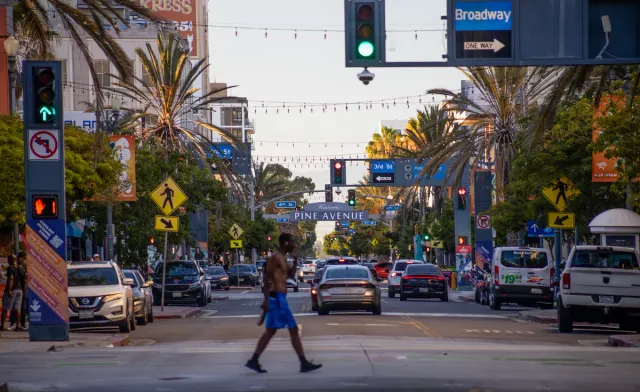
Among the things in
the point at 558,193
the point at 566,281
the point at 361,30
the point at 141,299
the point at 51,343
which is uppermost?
the point at 361,30

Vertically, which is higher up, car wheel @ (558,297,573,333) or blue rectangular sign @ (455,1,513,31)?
blue rectangular sign @ (455,1,513,31)

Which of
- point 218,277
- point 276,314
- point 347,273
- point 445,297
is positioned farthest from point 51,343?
point 218,277

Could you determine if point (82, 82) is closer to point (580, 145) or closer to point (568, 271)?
point (580, 145)

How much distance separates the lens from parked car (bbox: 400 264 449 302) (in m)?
49.8

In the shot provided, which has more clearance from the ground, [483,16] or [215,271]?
[483,16]

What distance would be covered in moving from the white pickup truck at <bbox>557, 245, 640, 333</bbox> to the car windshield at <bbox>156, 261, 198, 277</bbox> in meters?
22.3

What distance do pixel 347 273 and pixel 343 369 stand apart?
20241 millimetres

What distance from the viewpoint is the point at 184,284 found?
47.6 meters

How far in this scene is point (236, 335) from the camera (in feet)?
90.9

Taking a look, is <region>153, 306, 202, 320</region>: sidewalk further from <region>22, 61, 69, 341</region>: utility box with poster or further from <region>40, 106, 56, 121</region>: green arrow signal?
<region>40, 106, 56, 121</region>: green arrow signal

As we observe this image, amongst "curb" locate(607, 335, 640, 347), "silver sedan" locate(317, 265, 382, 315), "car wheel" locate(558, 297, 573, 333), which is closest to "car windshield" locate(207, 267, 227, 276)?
"silver sedan" locate(317, 265, 382, 315)

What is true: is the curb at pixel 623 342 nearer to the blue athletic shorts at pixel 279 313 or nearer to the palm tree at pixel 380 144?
the blue athletic shorts at pixel 279 313

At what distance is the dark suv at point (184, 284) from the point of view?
4744cm

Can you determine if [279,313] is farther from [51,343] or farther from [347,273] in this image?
[347,273]
